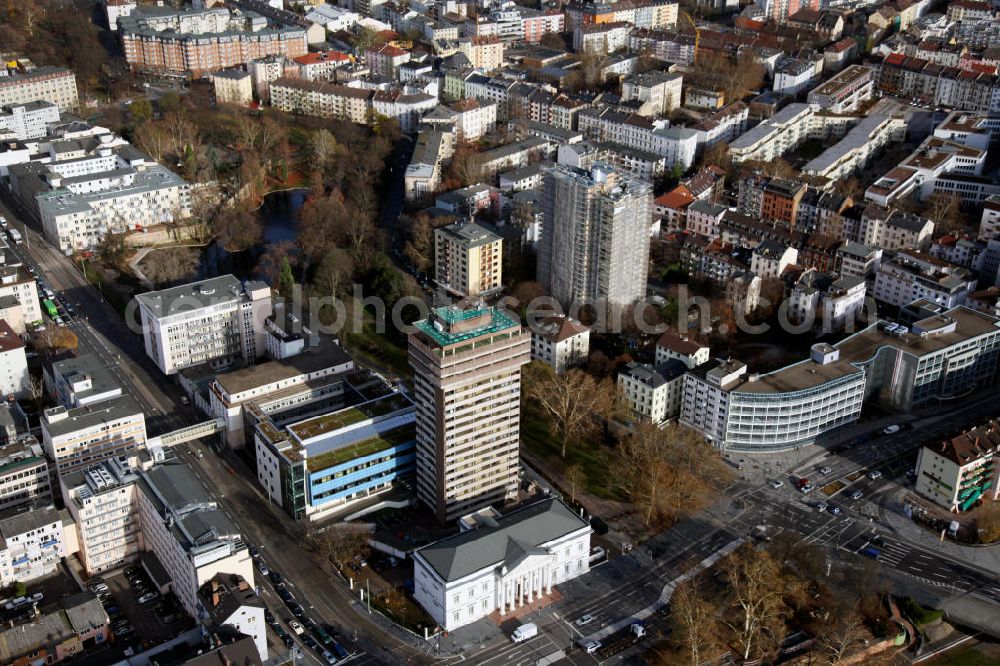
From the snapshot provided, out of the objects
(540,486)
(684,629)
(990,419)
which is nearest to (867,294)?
(990,419)

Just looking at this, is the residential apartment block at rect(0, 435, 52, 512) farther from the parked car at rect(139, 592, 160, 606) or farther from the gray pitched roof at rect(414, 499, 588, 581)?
the gray pitched roof at rect(414, 499, 588, 581)

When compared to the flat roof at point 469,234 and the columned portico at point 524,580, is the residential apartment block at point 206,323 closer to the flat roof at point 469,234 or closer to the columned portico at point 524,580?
the flat roof at point 469,234

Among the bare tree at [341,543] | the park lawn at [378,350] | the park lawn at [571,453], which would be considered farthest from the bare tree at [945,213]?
the bare tree at [341,543]

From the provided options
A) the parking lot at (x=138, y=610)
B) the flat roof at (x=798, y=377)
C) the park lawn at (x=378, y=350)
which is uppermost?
the flat roof at (x=798, y=377)

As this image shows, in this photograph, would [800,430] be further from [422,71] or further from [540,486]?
[422,71]

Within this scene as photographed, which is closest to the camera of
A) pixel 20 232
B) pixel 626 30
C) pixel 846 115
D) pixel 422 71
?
pixel 20 232

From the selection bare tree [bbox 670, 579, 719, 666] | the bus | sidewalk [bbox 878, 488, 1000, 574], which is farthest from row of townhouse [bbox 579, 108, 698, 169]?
bare tree [bbox 670, 579, 719, 666]
